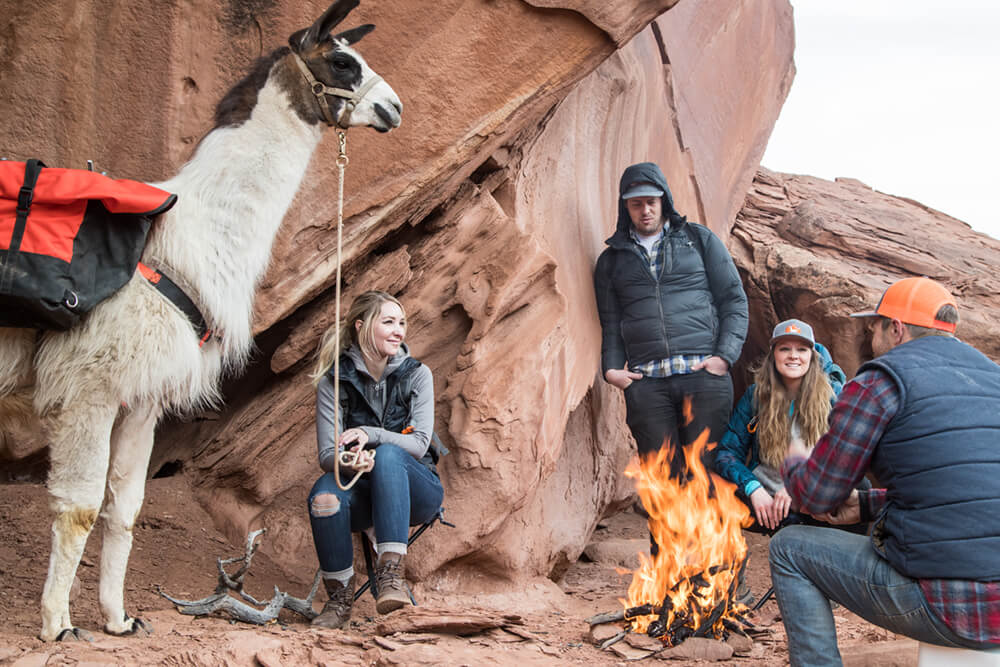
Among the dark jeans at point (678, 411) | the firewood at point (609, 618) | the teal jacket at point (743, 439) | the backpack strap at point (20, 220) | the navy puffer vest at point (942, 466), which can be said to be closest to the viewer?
the navy puffer vest at point (942, 466)

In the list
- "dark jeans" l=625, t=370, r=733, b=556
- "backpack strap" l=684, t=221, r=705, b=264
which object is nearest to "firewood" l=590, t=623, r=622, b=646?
"dark jeans" l=625, t=370, r=733, b=556

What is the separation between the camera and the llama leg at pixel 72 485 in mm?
3621

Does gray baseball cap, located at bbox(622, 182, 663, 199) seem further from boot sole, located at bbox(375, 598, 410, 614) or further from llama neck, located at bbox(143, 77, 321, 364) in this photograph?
boot sole, located at bbox(375, 598, 410, 614)

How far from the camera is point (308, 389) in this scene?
550cm

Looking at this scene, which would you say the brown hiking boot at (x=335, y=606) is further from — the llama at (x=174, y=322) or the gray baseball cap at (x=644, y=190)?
the gray baseball cap at (x=644, y=190)

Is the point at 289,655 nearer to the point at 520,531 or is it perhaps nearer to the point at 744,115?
the point at 520,531

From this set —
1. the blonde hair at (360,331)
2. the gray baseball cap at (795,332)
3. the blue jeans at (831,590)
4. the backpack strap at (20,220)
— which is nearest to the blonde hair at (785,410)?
the gray baseball cap at (795,332)

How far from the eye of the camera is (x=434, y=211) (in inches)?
224

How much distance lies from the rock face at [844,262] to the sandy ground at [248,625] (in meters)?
2.71

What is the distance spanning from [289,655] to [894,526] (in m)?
2.21

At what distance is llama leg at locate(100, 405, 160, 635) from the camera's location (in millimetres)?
3785

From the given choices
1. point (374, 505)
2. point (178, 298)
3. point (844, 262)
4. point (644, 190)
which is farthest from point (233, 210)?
point (844, 262)

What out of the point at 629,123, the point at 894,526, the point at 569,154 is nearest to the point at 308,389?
the point at 569,154

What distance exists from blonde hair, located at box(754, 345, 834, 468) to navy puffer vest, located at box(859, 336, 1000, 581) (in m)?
1.86
